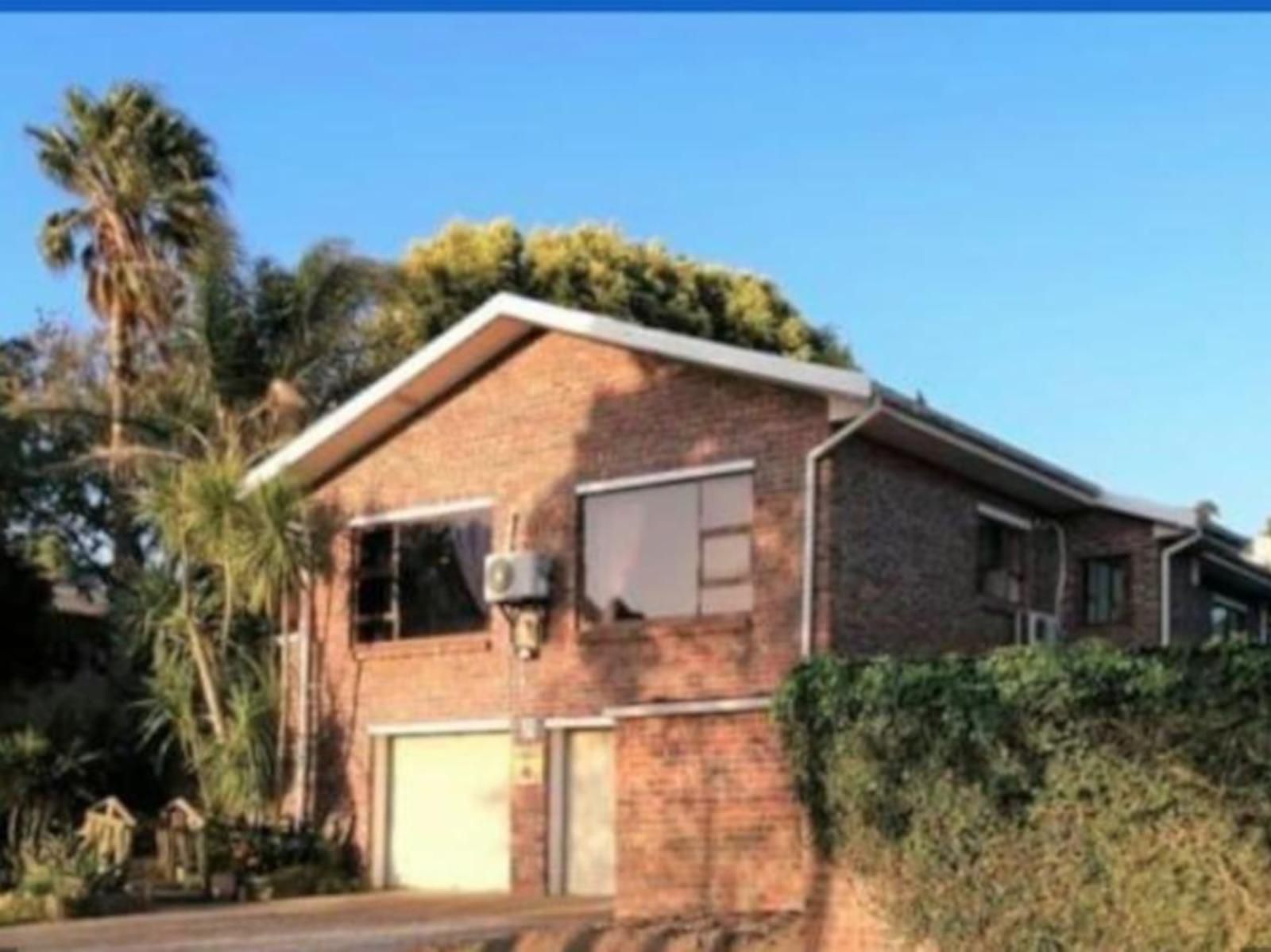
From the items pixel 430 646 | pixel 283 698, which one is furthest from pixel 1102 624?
pixel 283 698

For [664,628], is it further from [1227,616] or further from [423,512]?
[1227,616]

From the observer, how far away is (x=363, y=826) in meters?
23.6

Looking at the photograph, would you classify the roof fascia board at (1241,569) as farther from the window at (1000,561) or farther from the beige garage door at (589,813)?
the beige garage door at (589,813)

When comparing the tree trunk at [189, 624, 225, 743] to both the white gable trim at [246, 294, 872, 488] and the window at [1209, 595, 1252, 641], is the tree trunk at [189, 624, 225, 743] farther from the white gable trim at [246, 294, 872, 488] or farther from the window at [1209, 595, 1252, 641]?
the window at [1209, 595, 1252, 641]

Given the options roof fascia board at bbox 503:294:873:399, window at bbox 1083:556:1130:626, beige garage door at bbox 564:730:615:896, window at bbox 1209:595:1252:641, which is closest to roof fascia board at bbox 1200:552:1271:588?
window at bbox 1209:595:1252:641

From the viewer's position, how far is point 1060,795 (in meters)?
12.0

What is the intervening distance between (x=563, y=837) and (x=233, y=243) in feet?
36.0

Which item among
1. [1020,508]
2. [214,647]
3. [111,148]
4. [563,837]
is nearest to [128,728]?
[214,647]

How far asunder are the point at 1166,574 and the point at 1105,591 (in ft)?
2.86

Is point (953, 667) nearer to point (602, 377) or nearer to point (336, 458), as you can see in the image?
point (602, 377)

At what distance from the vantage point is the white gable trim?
19.5m

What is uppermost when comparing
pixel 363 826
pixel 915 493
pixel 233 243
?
pixel 233 243

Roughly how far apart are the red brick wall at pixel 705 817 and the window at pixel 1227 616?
35.3 feet

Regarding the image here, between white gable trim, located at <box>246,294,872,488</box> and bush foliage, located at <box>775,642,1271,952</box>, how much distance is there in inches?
257
